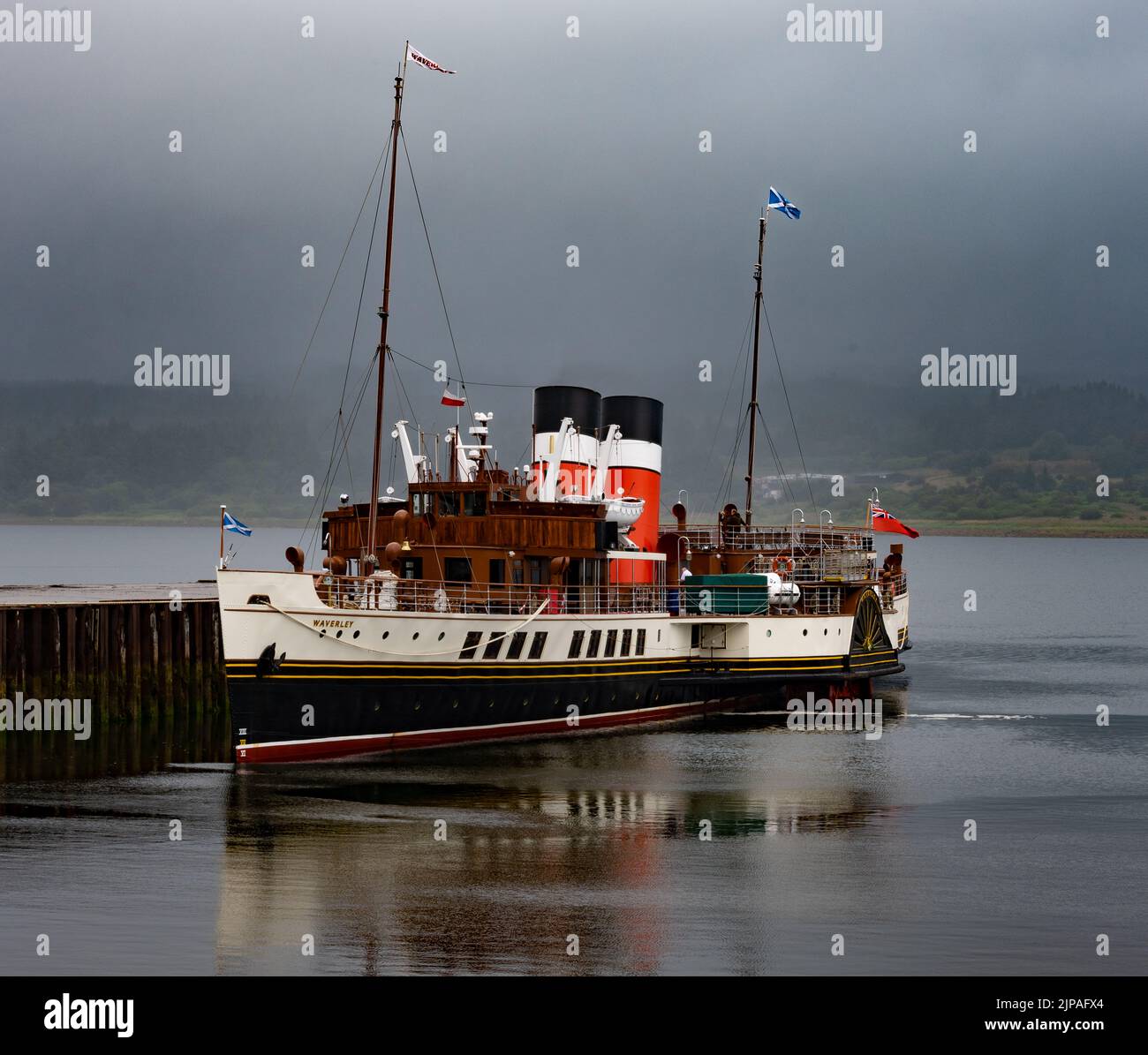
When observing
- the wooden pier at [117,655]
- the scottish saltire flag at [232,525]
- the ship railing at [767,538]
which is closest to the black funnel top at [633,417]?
the ship railing at [767,538]

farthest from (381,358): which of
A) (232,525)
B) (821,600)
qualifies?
(821,600)

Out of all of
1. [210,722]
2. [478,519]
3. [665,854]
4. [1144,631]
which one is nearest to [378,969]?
[665,854]

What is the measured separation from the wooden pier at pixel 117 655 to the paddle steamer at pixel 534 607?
6.34 m

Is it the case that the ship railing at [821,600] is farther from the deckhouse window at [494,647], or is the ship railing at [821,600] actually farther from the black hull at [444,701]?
the deckhouse window at [494,647]

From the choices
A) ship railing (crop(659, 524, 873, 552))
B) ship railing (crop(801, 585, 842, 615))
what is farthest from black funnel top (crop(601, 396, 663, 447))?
ship railing (crop(801, 585, 842, 615))

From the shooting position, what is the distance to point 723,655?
4612 centimetres

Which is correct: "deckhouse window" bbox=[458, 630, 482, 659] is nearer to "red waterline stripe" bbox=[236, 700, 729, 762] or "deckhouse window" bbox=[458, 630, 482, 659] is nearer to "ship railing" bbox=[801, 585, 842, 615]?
"red waterline stripe" bbox=[236, 700, 729, 762]

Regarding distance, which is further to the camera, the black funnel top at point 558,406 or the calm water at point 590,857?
the black funnel top at point 558,406

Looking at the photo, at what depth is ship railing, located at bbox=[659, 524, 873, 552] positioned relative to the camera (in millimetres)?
53219

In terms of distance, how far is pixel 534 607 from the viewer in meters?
38.7

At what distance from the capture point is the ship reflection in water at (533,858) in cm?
2114

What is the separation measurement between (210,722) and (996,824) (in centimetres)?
2483

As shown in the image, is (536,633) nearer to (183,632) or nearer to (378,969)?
(183,632)

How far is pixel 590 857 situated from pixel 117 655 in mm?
20937
